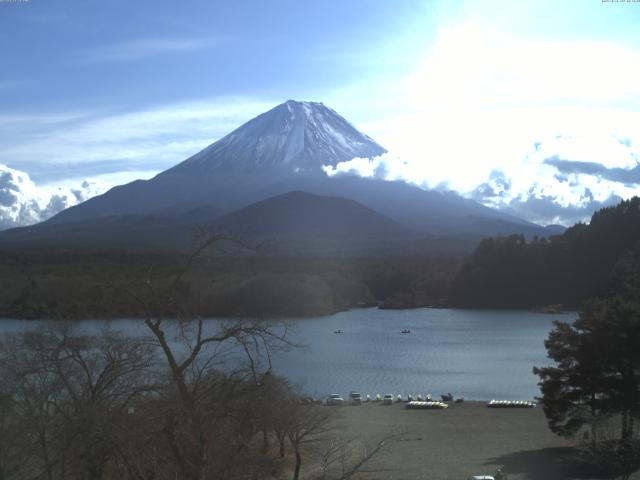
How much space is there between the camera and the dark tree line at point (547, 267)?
127ft

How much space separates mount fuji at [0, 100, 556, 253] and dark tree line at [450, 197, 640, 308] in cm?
3008

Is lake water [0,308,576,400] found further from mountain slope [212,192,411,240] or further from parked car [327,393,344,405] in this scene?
mountain slope [212,192,411,240]

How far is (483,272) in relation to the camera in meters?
39.4

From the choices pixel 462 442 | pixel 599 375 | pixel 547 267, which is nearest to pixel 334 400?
pixel 462 442

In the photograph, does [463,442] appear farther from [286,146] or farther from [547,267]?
[286,146]

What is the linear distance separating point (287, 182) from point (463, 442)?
67.8 meters

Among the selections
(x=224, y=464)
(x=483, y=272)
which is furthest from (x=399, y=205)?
(x=224, y=464)

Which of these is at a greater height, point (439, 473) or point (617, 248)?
point (617, 248)

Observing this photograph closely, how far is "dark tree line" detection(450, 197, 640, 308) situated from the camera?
127ft

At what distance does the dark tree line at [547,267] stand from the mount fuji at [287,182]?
98.7 feet

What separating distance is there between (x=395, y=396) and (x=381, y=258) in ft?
126

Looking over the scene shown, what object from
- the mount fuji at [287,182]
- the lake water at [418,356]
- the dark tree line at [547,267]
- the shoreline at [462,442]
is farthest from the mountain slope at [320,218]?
the shoreline at [462,442]

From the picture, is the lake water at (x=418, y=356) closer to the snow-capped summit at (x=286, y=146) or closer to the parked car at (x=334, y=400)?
the parked car at (x=334, y=400)

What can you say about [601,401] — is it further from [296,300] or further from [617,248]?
[617,248]
